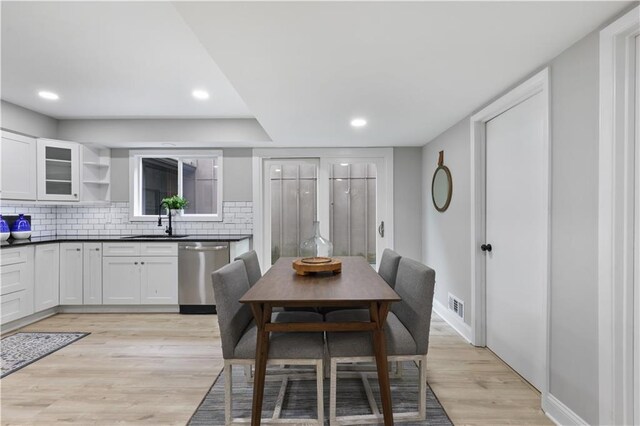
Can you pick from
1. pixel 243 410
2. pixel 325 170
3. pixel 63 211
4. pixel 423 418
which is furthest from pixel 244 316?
pixel 63 211

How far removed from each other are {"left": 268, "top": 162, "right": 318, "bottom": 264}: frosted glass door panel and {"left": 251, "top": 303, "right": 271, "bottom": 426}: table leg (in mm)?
2934

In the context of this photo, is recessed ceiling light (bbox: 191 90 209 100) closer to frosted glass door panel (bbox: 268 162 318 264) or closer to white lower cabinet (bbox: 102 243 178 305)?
frosted glass door panel (bbox: 268 162 318 264)

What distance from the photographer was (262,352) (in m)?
1.75

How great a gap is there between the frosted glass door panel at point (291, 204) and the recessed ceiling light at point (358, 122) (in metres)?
1.38

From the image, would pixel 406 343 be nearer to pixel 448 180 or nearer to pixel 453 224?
pixel 453 224

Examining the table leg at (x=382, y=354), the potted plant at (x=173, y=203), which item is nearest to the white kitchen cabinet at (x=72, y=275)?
the potted plant at (x=173, y=203)

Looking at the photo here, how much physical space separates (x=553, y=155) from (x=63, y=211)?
556 centimetres

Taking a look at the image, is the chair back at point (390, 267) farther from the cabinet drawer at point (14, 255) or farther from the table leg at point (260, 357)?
the cabinet drawer at point (14, 255)

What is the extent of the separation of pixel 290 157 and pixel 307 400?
3.24 m

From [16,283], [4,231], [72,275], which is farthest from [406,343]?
[4,231]

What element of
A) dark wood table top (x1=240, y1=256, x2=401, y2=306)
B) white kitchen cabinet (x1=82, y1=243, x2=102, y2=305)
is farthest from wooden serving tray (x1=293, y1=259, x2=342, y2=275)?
white kitchen cabinet (x1=82, y1=243, x2=102, y2=305)

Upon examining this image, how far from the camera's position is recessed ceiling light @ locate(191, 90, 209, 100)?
318 cm

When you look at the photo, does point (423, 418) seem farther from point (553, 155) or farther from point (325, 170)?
point (325, 170)

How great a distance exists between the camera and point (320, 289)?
6.15 feet
